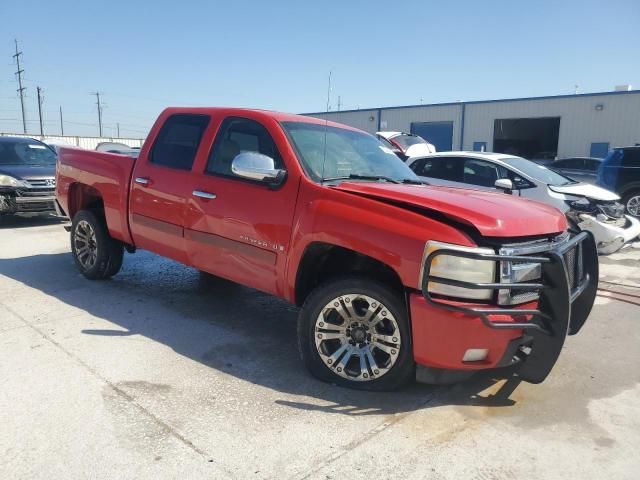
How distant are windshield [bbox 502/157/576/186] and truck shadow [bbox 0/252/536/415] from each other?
17.3ft

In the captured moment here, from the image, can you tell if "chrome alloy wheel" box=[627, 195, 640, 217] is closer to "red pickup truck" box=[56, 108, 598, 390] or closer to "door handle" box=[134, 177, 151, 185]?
"red pickup truck" box=[56, 108, 598, 390]

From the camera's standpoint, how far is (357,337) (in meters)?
3.26

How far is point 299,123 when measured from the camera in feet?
13.5

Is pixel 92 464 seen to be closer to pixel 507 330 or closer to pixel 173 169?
pixel 507 330

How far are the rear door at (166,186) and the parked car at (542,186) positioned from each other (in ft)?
13.1

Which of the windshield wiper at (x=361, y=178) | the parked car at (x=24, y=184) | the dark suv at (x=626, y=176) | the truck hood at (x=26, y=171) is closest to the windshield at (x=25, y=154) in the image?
the parked car at (x=24, y=184)

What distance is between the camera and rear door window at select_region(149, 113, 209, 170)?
4.39 meters

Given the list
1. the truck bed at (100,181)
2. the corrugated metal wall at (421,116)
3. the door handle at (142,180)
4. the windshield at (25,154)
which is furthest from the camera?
the corrugated metal wall at (421,116)

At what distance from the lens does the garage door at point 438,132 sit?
2765 cm

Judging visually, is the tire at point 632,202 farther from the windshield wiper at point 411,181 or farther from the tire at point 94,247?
the tire at point 94,247

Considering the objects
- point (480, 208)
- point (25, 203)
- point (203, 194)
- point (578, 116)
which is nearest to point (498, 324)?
point (480, 208)

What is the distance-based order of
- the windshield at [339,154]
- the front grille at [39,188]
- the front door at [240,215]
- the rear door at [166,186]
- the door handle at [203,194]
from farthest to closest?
1. the front grille at [39,188]
2. the rear door at [166,186]
3. the door handle at [203,194]
4. the windshield at [339,154]
5. the front door at [240,215]

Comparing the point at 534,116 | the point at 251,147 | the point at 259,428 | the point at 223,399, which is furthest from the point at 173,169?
the point at 534,116

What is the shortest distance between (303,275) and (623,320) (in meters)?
3.56
